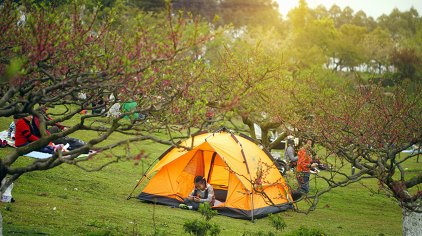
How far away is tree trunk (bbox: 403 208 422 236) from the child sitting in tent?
5490 millimetres

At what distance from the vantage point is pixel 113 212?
12.2 m

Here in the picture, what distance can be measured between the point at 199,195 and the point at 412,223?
595 centimetres

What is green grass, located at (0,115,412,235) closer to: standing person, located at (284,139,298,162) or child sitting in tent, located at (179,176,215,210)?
child sitting in tent, located at (179,176,215,210)

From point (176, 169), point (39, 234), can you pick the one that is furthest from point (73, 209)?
point (176, 169)

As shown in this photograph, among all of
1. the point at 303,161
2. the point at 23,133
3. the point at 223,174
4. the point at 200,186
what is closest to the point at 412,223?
the point at 200,186

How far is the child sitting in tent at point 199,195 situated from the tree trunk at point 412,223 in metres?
5.49

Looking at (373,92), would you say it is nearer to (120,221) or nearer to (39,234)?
(120,221)

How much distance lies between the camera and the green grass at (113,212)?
33.1 feet

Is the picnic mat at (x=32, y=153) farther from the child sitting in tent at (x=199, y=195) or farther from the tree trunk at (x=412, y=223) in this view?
the tree trunk at (x=412, y=223)

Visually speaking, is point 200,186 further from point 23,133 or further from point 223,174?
point 23,133

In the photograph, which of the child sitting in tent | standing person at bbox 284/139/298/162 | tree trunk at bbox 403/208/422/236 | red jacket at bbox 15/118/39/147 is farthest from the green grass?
standing person at bbox 284/139/298/162

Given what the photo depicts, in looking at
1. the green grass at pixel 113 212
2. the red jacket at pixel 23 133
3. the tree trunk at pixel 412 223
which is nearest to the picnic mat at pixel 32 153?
the green grass at pixel 113 212

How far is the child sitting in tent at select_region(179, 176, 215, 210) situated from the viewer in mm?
14797

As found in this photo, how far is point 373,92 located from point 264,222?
14.5 feet
